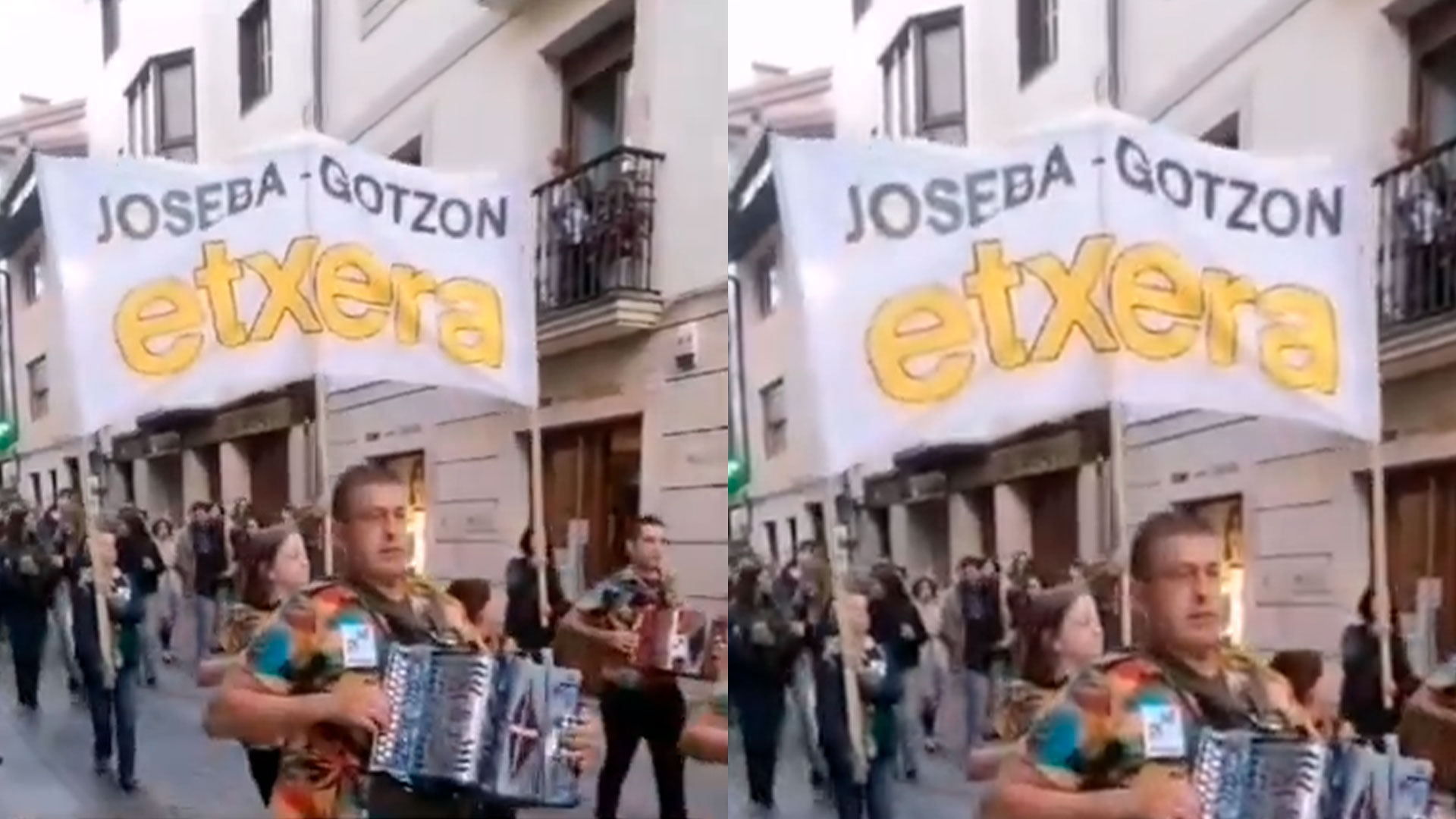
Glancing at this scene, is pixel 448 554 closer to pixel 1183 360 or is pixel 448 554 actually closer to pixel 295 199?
pixel 295 199

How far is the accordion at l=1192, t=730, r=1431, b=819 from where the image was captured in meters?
1.88

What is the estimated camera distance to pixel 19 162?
218cm

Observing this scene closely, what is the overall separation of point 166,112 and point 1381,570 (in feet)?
4.79

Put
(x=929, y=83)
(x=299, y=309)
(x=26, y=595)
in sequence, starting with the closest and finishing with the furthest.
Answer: (x=929, y=83) → (x=299, y=309) → (x=26, y=595)

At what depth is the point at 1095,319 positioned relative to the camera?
1896mm

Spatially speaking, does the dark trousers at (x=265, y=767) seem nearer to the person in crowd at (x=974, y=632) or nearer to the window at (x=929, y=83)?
the person in crowd at (x=974, y=632)

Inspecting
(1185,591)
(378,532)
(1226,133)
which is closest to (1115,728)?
(1185,591)

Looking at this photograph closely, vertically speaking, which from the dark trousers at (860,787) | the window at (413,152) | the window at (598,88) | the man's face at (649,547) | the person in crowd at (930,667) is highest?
the window at (598,88)

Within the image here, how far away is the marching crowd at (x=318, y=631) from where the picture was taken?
2014 millimetres

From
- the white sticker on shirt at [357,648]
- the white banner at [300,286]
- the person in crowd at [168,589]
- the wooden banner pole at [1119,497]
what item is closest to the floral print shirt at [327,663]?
the white sticker on shirt at [357,648]

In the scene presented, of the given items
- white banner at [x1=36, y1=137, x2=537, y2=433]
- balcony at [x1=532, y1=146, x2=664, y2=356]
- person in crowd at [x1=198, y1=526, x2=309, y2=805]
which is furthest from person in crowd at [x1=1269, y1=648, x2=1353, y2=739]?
person in crowd at [x1=198, y1=526, x2=309, y2=805]

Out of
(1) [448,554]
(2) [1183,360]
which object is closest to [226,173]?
(1) [448,554]

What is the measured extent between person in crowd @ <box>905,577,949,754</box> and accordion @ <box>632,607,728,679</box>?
25cm

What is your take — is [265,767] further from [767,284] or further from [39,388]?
[767,284]
